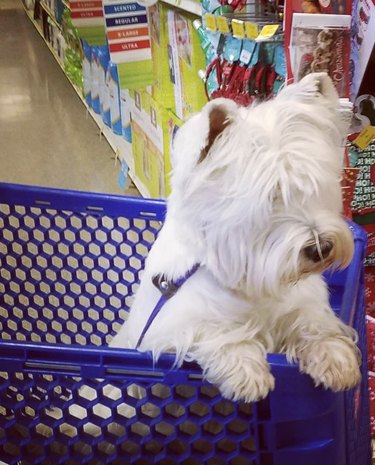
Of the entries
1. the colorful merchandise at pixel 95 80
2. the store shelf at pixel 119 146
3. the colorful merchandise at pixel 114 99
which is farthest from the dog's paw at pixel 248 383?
the colorful merchandise at pixel 95 80

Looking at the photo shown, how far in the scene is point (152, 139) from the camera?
238 cm

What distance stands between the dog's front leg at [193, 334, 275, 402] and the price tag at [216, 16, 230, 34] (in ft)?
2.44

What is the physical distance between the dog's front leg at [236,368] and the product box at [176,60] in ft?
3.71

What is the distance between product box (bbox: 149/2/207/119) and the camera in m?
1.92

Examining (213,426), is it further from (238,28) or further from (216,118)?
(238,28)

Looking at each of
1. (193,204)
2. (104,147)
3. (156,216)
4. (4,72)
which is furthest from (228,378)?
(4,72)

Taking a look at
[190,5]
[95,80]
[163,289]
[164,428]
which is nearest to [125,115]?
[95,80]

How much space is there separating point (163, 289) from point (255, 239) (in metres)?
0.20

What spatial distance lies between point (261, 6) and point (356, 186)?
0.42 metres

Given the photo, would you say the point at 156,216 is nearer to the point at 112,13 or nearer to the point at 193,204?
the point at 193,204

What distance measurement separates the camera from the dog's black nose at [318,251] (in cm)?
85

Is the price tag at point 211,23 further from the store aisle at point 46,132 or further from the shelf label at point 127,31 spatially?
the store aisle at point 46,132

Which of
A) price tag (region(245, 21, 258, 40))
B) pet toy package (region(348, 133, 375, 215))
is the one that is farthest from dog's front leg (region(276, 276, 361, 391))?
price tag (region(245, 21, 258, 40))

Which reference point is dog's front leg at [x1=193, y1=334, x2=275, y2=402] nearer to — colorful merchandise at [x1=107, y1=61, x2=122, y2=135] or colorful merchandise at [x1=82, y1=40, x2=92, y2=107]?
colorful merchandise at [x1=107, y1=61, x2=122, y2=135]
